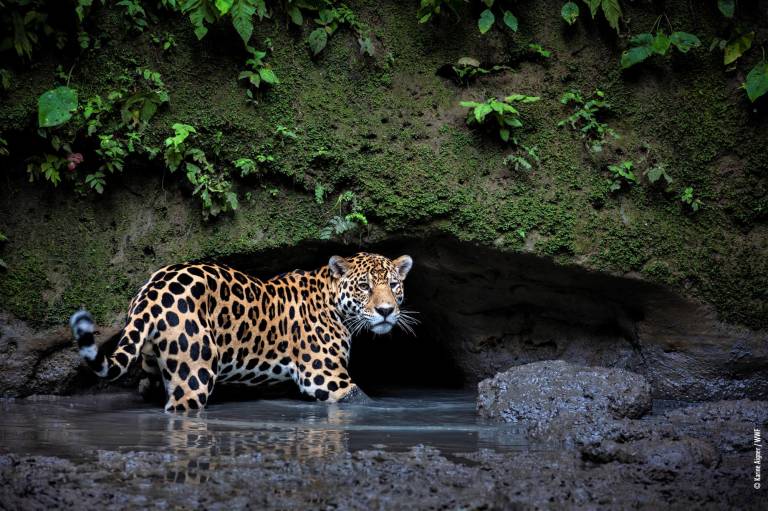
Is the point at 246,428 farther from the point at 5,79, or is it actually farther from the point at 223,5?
the point at 5,79

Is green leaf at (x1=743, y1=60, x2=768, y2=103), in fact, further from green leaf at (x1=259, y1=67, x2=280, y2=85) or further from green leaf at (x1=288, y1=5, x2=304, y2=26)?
green leaf at (x1=259, y1=67, x2=280, y2=85)

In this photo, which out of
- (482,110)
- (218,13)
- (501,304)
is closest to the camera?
(218,13)

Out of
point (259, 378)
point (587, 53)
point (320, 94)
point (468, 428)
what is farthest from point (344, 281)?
point (587, 53)

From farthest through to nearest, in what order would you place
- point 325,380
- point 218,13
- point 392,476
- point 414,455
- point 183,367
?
point 325,380
point 218,13
point 183,367
point 414,455
point 392,476

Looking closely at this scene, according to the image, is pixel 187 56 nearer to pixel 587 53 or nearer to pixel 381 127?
pixel 381 127

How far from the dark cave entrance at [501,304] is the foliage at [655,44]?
2206 mm

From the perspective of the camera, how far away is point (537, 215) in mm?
8188

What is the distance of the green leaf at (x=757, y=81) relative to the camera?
8.02 m

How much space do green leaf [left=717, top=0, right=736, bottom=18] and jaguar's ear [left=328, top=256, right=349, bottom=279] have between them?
4.54m

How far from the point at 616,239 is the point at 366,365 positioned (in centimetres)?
401

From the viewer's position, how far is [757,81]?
26.5 ft

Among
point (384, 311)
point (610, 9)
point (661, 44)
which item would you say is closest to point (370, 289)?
point (384, 311)

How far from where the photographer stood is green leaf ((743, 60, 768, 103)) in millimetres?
8023

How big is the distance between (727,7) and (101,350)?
678 centimetres
